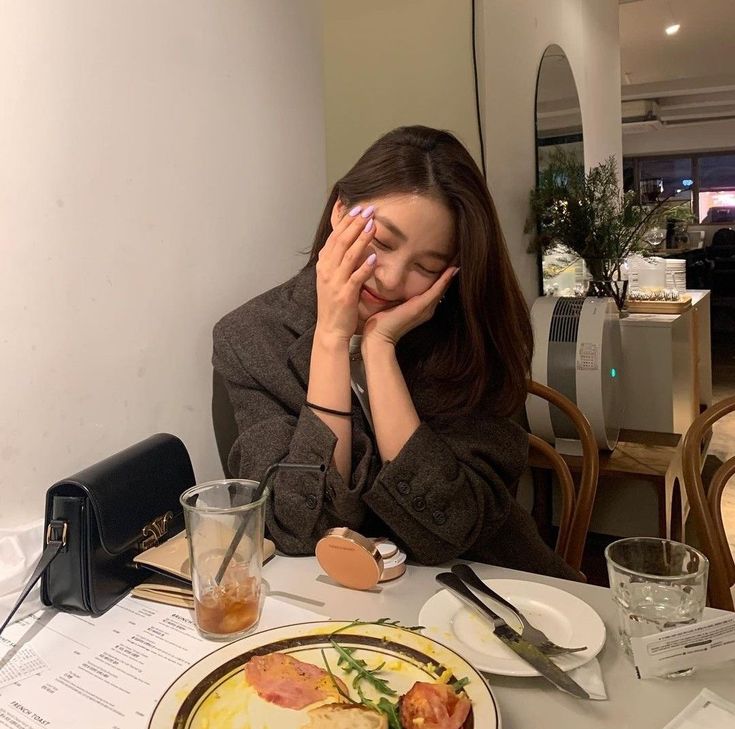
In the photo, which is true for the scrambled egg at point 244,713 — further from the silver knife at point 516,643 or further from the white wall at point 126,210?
the white wall at point 126,210

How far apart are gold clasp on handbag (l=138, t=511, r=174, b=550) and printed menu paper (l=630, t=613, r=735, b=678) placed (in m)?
0.58

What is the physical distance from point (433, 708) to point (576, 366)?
68.1 inches

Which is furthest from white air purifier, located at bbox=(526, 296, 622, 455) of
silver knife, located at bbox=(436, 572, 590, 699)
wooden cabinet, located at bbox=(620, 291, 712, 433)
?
silver knife, located at bbox=(436, 572, 590, 699)

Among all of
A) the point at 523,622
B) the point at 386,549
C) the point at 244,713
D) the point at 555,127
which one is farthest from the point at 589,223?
the point at 244,713

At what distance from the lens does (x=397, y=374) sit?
1.04 m

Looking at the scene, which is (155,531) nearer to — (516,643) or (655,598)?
(516,643)

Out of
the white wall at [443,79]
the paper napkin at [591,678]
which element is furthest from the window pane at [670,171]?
the paper napkin at [591,678]

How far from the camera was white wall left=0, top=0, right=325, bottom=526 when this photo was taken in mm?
848

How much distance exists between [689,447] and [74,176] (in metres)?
1.05

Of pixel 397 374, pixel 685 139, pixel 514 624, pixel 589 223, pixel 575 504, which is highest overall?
pixel 685 139

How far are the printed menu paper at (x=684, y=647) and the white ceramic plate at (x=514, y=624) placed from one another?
2.0 inches

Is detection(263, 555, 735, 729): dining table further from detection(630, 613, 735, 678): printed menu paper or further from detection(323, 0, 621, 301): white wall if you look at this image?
detection(323, 0, 621, 301): white wall

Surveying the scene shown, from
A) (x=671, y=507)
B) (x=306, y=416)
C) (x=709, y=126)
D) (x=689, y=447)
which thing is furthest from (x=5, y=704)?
(x=709, y=126)

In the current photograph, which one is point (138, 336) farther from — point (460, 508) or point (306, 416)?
point (460, 508)
